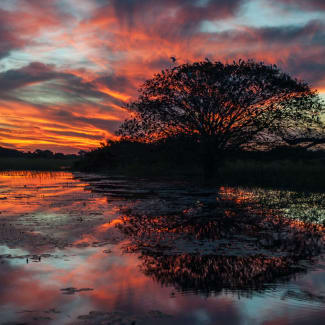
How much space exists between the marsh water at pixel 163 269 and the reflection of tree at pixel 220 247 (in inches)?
1.0

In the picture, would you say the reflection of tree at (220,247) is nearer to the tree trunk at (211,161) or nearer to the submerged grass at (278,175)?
the submerged grass at (278,175)

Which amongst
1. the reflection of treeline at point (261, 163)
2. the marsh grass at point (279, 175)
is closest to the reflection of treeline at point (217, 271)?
the marsh grass at point (279, 175)

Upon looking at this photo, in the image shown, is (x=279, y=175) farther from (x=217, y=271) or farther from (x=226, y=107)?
(x=217, y=271)

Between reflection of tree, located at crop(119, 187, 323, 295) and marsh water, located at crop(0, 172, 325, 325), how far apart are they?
24mm

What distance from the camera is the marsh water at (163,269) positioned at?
573 centimetres

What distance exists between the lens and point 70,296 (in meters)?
6.43

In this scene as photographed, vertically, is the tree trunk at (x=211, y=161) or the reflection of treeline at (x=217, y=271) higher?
the tree trunk at (x=211, y=161)

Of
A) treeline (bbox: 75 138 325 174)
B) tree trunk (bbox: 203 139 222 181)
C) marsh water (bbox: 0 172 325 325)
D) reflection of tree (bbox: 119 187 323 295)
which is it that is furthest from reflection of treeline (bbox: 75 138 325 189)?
marsh water (bbox: 0 172 325 325)

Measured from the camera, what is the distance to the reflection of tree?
742 centimetres

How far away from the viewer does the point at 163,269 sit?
8008 mm

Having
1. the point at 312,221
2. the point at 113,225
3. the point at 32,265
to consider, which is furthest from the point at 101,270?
the point at 312,221

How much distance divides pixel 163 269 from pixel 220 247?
249 cm

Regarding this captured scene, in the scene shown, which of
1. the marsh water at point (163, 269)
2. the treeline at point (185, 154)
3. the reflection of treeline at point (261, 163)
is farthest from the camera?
the treeline at point (185, 154)

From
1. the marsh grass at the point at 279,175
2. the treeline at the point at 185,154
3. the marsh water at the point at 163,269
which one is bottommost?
the marsh water at the point at 163,269
